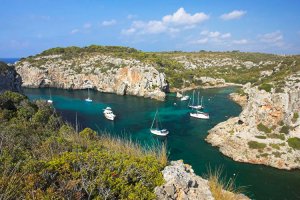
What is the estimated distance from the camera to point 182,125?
64562mm

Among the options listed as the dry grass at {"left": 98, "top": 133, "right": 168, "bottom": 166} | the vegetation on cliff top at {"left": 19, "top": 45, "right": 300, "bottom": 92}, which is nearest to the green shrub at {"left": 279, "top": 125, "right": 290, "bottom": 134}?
the dry grass at {"left": 98, "top": 133, "right": 168, "bottom": 166}

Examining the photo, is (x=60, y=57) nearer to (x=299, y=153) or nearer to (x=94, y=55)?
(x=94, y=55)

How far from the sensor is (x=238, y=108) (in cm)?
8100

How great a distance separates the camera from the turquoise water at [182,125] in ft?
127

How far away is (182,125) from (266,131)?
1963 centimetres

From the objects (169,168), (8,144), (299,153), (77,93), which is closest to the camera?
(169,168)

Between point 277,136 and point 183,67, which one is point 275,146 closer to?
point 277,136

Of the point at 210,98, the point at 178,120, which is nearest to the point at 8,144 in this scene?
the point at 178,120

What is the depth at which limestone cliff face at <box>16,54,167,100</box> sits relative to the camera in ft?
343

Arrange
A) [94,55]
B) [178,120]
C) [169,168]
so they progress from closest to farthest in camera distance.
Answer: [169,168] < [178,120] < [94,55]

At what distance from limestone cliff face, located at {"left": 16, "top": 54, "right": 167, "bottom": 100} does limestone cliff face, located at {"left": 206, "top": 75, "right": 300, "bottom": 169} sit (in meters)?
46.1

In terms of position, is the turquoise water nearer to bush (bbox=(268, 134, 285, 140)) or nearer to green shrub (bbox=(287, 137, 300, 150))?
green shrub (bbox=(287, 137, 300, 150))

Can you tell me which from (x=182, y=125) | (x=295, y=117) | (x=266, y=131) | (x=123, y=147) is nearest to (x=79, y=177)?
(x=123, y=147)

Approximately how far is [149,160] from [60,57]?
12197cm
